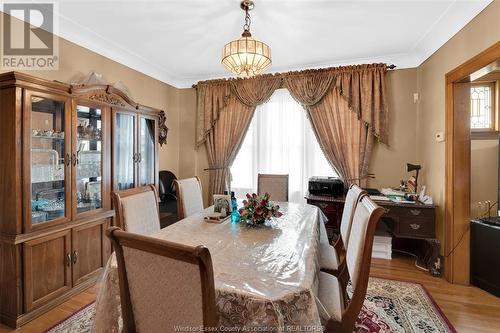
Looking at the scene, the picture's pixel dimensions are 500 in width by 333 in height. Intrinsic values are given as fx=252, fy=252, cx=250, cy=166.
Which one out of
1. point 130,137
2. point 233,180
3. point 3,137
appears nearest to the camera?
point 3,137

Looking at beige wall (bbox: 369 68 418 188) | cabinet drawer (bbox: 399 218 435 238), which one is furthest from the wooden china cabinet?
beige wall (bbox: 369 68 418 188)

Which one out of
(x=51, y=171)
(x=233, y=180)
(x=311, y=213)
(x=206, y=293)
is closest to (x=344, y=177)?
(x=311, y=213)

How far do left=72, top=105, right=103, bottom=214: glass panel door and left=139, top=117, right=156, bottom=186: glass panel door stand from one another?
0.54 meters

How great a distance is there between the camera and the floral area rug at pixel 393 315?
1.85 meters

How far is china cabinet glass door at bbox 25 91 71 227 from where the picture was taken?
1974mm

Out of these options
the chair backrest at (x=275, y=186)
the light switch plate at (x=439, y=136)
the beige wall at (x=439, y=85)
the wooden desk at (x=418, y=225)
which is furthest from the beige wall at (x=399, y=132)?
the chair backrest at (x=275, y=186)

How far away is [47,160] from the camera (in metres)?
2.11

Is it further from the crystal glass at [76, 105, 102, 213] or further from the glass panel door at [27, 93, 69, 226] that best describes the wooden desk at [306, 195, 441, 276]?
the glass panel door at [27, 93, 69, 226]

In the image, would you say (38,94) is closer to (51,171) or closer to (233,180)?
(51,171)

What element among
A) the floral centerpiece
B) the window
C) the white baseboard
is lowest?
the white baseboard

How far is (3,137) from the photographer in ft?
6.09

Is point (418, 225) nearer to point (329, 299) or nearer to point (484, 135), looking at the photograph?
point (484, 135)

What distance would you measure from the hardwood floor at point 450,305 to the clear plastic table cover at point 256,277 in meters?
1.17

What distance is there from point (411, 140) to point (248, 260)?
10.0ft
